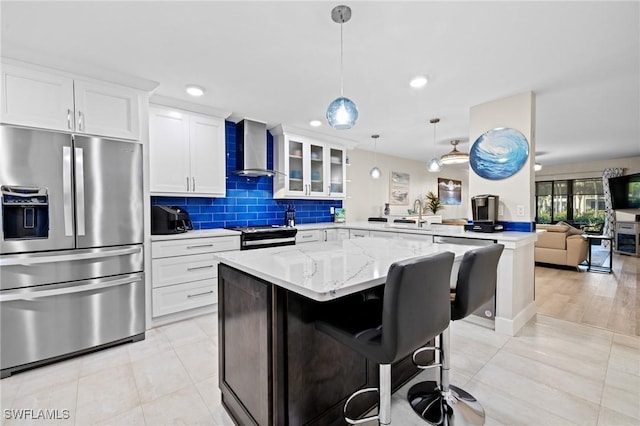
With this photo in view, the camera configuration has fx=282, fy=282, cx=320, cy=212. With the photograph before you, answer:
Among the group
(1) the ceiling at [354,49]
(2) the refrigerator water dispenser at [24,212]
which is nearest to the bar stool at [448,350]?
(1) the ceiling at [354,49]

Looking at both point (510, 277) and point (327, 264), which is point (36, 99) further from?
point (510, 277)

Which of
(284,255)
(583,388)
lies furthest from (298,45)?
(583,388)

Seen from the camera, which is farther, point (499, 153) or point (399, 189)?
point (399, 189)

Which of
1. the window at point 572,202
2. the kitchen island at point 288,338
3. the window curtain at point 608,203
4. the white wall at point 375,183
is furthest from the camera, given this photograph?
the window at point 572,202

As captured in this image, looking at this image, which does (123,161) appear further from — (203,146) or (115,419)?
(115,419)

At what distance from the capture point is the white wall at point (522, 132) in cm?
288

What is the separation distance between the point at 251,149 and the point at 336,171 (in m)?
1.58

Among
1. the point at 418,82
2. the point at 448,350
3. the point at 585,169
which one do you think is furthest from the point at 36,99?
the point at 585,169

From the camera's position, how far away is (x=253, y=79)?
2.61m

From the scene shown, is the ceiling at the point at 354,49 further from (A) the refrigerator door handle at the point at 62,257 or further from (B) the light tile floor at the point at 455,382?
(B) the light tile floor at the point at 455,382

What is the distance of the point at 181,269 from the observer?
290 centimetres

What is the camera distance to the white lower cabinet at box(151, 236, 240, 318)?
2762 millimetres

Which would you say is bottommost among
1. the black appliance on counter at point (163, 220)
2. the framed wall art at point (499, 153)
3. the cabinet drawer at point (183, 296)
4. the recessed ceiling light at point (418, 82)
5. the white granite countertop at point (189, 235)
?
the cabinet drawer at point (183, 296)

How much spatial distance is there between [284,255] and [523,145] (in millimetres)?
2746
